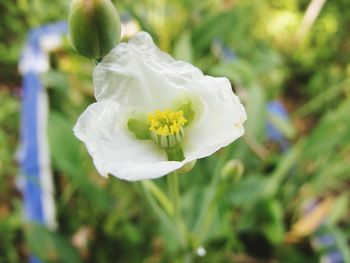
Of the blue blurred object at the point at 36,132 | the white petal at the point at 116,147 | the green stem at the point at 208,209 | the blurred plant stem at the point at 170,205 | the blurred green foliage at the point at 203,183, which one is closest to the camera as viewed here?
the white petal at the point at 116,147

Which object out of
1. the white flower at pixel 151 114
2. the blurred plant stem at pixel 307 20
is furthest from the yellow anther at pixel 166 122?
the blurred plant stem at pixel 307 20

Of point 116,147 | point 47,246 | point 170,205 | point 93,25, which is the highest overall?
point 93,25

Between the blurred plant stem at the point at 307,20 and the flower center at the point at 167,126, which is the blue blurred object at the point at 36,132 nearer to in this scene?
the flower center at the point at 167,126

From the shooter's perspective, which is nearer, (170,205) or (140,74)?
(140,74)

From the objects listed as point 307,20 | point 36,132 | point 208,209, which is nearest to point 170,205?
point 208,209

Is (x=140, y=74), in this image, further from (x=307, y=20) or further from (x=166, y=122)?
(x=307, y=20)

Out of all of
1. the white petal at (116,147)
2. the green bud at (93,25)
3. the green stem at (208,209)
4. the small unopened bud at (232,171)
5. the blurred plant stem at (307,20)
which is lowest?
the green stem at (208,209)
